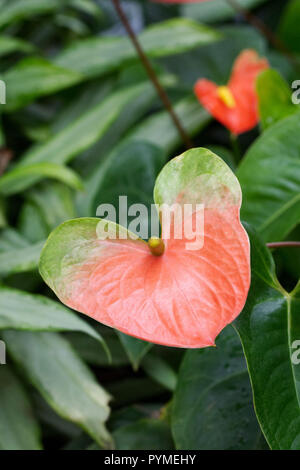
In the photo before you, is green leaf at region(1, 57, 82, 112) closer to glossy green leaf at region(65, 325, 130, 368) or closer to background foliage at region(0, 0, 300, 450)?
background foliage at region(0, 0, 300, 450)

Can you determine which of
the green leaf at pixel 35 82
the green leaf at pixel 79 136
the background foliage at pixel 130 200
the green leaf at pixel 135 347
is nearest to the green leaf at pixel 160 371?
the background foliage at pixel 130 200

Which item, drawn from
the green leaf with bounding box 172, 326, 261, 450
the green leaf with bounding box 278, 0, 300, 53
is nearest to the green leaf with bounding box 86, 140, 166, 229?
the green leaf with bounding box 172, 326, 261, 450

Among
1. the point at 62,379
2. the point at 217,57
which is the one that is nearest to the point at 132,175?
→ the point at 62,379

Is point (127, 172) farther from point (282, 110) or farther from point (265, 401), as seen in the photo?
point (265, 401)

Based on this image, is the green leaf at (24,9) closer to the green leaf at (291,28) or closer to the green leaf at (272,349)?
the green leaf at (291,28)

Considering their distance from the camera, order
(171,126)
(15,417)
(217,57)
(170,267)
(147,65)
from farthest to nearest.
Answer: (217,57)
(171,126)
(147,65)
(15,417)
(170,267)

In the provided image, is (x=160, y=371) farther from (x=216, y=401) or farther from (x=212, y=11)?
(x=212, y=11)
